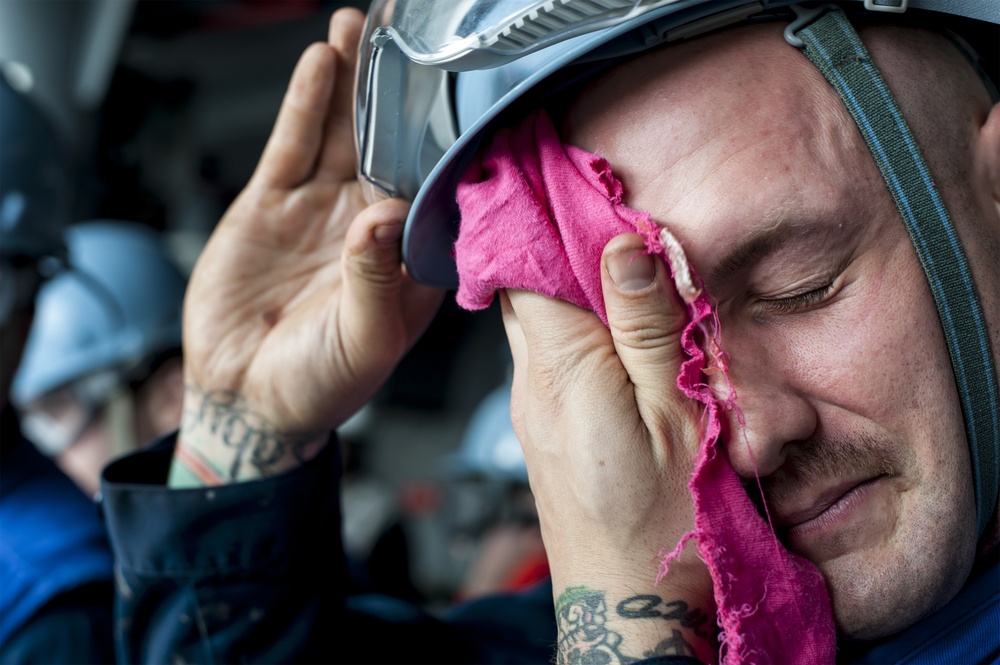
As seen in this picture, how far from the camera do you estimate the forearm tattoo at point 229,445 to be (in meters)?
1.71

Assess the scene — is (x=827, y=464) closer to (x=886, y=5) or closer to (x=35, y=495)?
(x=886, y=5)

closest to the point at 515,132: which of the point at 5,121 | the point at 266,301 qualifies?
the point at 266,301

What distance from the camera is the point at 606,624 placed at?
3.52ft

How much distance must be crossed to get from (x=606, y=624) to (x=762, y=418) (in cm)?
29

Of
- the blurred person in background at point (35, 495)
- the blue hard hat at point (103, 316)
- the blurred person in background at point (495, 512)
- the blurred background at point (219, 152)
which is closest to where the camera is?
the blurred person in background at point (35, 495)

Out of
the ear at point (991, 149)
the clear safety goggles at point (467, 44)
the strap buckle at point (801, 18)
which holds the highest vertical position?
the clear safety goggles at point (467, 44)

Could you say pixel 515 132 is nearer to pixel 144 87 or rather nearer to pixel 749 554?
pixel 749 554

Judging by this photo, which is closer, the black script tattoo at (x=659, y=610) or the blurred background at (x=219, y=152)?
the black script tattoo at (x=659, y=610)

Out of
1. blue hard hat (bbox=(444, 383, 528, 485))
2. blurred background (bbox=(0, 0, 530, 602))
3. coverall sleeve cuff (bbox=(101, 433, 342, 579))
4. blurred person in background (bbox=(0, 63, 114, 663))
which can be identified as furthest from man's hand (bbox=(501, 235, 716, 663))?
blue hard hat (bbox=(444, 383, 528, 485))

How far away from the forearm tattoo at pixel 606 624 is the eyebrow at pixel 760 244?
1.23ft

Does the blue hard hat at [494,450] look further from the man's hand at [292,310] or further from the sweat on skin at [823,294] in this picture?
the sweat on skin at [823,294]

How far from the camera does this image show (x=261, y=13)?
5.57m

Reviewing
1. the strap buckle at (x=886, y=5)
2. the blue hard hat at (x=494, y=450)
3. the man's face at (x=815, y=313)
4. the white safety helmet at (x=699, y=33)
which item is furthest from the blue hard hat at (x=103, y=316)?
the strap buckle at (x=886, y=5)

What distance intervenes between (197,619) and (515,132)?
104cm
